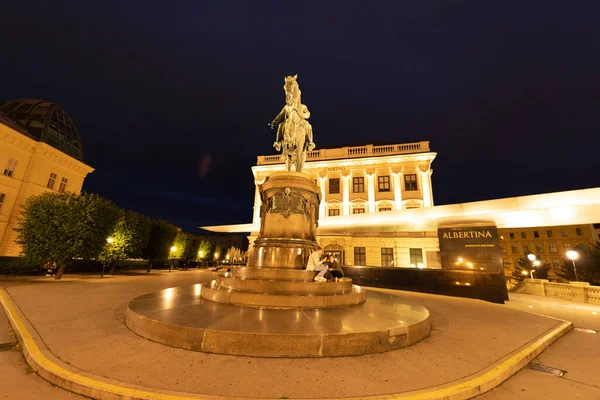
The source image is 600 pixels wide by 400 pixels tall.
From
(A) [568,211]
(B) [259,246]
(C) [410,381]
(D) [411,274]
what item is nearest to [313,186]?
(B) [259,246]

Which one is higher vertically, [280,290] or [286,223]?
[286,223]

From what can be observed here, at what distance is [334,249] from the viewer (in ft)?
102

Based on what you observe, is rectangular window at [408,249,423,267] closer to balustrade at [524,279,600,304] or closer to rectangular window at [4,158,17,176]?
balustrade at [524,279,600,304]

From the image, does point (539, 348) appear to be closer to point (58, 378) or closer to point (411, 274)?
point (58, 378)

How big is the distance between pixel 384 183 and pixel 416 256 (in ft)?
34.2

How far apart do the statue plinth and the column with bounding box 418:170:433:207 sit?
25.5m

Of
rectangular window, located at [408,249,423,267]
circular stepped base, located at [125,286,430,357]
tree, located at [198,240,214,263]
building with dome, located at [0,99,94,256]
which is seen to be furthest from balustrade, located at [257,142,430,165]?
circular stepped base, located at [125,286,430,357]

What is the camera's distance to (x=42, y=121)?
110 feet

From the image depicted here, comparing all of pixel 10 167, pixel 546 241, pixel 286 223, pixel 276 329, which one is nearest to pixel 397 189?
pixel 286 223

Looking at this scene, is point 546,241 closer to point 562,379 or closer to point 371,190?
point 371,190

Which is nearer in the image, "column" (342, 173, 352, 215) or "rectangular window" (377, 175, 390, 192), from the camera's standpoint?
"rectangular window" (377, 175, 390, 192)

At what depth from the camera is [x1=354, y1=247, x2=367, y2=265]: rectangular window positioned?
1201 inches

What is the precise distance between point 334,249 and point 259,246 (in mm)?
23174

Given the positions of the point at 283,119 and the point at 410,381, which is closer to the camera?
the point at 410,381
